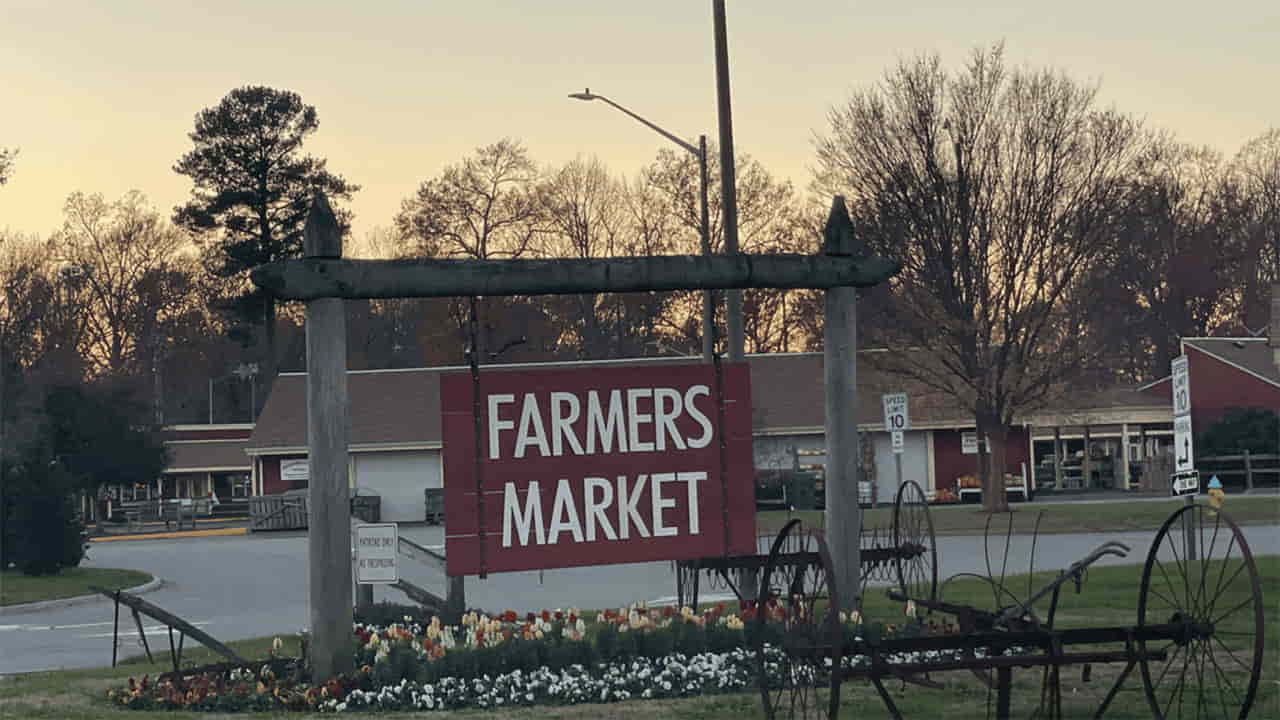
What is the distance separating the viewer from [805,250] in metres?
56.8

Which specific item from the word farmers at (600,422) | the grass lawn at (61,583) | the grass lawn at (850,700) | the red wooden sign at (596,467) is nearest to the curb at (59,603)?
the grass lawn at (61,583)

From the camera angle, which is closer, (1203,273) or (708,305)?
(708,305)

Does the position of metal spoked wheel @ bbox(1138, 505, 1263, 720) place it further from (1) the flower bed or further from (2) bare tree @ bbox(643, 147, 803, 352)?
(2) bare tree @ bbox(643, 147, 803, 352)

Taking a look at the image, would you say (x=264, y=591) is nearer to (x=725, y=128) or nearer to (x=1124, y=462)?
(x=725, y=128)

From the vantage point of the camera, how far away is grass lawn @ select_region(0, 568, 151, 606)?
87.3 feet

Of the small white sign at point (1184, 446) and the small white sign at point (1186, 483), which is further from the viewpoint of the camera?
the small white sign at point (1184, 446)

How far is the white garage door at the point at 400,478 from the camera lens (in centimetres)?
5541

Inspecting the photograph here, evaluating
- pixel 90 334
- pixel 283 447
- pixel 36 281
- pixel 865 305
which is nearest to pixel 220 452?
pixel 90 334

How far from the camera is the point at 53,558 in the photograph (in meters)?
29.9

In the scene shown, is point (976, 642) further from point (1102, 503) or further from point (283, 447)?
point (283, 447)

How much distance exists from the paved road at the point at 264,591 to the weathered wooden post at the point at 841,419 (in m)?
3.15

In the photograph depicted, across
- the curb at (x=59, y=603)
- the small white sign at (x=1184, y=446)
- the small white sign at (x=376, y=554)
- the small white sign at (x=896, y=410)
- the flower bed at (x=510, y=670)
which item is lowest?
the curb at (x=59, y=603)

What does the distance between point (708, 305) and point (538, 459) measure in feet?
47.1

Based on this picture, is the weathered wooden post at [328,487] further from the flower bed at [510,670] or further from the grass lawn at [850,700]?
the grass lawn at [850,700]
